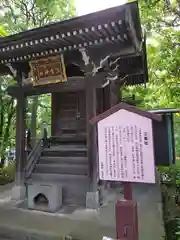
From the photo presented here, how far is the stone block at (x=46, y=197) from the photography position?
5102 mm

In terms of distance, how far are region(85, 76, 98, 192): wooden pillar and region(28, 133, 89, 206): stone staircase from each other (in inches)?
14.9

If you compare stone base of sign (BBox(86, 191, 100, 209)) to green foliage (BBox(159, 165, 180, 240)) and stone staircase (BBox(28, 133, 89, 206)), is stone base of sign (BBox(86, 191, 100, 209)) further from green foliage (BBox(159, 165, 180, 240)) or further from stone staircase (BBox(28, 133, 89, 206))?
green foliage (BBox(159, 165, 180, 240))

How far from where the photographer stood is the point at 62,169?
6227 mm

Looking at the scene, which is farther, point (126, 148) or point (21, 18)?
point (21, 18)

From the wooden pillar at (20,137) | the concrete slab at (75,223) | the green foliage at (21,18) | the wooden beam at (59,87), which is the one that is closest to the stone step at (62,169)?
the wooden pillar at (20,137)

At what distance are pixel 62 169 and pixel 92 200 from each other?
1408 mm

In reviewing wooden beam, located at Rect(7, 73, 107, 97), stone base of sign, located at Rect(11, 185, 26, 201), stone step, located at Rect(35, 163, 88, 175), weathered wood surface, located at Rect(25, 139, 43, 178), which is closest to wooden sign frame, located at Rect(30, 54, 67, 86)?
wooden beam, located at Rect(7, 73, 107, 97)

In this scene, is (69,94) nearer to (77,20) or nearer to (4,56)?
(4,56)

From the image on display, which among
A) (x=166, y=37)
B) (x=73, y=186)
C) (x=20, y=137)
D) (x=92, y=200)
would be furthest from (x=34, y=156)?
(x=166, y=37)

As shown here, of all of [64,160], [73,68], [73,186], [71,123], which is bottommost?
[73,186]

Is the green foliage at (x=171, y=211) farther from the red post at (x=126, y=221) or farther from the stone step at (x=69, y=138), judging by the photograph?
the stone step at (x=69, y=138)

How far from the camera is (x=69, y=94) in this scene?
8.50 metres

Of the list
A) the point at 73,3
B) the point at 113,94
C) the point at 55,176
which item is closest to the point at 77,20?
the point at 113,94

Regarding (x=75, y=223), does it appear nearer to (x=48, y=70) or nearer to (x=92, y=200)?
(x=92, y=200)
